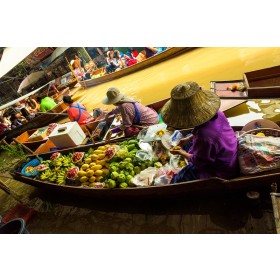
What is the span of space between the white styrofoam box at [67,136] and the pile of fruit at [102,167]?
0.49 meters

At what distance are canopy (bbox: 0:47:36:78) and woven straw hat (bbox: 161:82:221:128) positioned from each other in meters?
8.57

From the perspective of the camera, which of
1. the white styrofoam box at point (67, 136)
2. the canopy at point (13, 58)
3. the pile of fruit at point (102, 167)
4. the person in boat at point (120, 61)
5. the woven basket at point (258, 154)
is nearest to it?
the woven basket at point (258, 154)

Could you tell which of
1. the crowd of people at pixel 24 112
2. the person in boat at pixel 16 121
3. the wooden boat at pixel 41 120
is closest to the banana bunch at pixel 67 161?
the wooden boat at pixel 41 120

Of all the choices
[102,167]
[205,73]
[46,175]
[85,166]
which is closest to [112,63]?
[205,73]

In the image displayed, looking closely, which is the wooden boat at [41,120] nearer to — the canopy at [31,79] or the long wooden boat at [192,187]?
the canopy at [31,79]

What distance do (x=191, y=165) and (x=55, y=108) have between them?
8.92 m

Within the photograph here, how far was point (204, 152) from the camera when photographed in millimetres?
2801

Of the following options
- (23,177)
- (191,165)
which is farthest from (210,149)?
(23,177)

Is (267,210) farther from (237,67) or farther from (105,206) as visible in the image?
(237,67)

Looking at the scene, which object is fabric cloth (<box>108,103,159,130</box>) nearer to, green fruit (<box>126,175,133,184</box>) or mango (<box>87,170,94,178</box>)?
mango (<box>87,170,94,178</box>)

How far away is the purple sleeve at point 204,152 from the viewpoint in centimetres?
271

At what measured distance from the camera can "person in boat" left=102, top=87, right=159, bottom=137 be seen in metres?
4.73

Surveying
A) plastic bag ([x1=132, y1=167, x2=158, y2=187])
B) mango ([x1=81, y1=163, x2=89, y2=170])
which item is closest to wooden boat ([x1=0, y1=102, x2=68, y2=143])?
mango ([x1=81, y1=163, x2=89, y2=170])

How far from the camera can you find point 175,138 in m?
4.26
